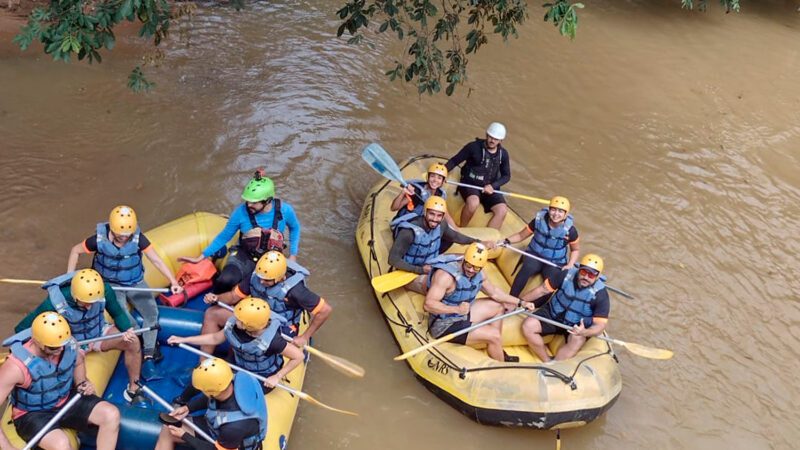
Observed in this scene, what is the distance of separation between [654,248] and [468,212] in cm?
213

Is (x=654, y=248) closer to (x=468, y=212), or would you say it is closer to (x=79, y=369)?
(x=468, y=212)

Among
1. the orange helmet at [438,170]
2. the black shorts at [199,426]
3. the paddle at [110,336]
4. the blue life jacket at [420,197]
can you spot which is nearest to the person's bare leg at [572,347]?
the blue life jacket at [420,197]

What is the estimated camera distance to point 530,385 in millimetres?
4309

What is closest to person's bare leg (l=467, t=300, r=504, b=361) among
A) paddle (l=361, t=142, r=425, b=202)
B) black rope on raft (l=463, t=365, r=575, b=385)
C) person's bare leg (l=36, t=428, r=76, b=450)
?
black rope on raft (l=463, t=365, r=575, b=385)

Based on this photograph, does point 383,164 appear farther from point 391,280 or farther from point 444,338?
point 444,338

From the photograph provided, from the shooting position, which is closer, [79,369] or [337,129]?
[79,369]

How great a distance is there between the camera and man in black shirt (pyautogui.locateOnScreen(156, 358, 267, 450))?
3.17 meters

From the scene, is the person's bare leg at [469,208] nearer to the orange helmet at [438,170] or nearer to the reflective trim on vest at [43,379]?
the orange helmet at [438,170]

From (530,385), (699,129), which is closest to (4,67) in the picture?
(530,385)

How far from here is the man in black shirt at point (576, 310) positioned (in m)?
4.56

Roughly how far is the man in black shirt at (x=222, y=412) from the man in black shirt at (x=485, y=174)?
121 inches

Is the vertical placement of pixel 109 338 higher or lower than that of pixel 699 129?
lower

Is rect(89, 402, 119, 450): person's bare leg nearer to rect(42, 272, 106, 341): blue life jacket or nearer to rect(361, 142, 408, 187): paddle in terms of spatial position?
rect(42, 272, 106, 341): blue life jacket

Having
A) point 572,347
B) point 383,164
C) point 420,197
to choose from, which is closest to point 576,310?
point 572,347
